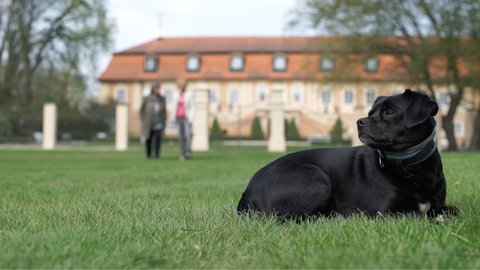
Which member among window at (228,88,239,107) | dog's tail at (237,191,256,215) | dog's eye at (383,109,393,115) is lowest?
dog's tail at (237,191,256,215)

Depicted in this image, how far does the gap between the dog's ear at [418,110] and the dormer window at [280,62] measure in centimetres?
5887

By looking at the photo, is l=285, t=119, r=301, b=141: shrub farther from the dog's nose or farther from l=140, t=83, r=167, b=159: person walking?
the dog's nose

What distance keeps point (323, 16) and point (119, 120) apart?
1231 centimetres

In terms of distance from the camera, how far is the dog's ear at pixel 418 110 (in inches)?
166

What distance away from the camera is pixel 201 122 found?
27922mm

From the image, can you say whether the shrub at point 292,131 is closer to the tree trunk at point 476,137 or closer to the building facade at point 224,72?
the tree trunk at point 476,137

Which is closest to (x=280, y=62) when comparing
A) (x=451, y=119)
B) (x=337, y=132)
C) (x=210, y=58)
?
(x=210, y=58)

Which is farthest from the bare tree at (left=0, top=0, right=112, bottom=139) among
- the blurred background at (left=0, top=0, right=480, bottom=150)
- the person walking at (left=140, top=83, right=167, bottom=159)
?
the person walking at (left=140, top=83, right=167, bottom=159)

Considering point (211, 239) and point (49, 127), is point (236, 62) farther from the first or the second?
point (211, 239)

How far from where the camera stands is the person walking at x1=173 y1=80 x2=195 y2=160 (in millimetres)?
16438

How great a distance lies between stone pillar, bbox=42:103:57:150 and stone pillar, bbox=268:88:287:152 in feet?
38.1

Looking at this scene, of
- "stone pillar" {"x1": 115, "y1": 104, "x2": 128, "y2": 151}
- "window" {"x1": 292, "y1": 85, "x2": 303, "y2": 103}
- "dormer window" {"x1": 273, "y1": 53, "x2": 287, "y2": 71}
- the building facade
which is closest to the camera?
"stone pillar" {"x1": 115, "y1": 104, "x2": 128, "y2": 151}

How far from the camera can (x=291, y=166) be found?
460cm

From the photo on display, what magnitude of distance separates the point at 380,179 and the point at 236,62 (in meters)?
60.2
